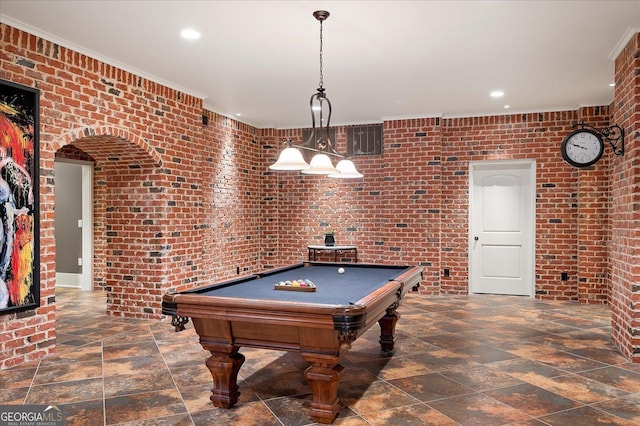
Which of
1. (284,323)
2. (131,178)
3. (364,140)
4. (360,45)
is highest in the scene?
(360,45)

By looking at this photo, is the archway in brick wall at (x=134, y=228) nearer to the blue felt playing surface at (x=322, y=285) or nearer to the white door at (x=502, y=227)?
the blue felt playing surface at (x=322, y=285)

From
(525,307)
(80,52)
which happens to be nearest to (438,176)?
(525,307)

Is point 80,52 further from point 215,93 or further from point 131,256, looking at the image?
point 131,256

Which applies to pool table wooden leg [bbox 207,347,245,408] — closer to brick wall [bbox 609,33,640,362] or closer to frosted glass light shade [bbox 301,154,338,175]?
frosted glass light shade [bbox 301,154,338,175]

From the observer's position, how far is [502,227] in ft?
24.5

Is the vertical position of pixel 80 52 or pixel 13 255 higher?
pixel 80 52

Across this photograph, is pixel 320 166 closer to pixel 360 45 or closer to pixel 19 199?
pixel 360 45

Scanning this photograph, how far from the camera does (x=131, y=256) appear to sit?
5.62 metres

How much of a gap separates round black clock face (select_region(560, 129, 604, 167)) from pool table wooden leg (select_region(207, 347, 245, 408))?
4.69 metres

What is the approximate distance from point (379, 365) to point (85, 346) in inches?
112

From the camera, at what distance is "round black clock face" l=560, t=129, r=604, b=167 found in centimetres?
545

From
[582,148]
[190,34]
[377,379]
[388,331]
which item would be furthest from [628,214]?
[190,34]

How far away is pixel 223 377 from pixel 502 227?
5.72 metres

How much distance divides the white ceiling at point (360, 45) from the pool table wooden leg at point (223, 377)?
2.60m
